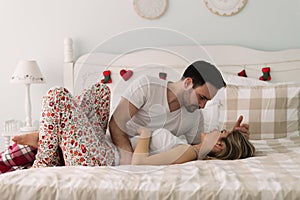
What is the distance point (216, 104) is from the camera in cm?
236

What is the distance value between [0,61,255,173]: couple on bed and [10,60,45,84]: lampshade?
1.13m

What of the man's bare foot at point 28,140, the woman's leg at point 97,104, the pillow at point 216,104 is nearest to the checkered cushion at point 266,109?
the pillow at point 216,104

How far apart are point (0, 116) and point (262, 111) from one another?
208 centimetres

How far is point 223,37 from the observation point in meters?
3.02

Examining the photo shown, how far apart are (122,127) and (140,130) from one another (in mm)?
97

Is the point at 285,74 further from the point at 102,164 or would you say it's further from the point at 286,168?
the point at 102,164

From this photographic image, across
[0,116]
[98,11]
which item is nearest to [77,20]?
[98,11]

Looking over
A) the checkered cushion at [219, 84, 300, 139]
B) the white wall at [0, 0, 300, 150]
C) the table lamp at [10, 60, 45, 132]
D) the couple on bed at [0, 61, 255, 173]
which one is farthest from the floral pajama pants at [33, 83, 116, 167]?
the white wall at [0, 0, 300, 150]

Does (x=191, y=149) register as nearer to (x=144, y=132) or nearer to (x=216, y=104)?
(x=144, y=132)

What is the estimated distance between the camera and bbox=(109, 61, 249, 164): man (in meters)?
1.55

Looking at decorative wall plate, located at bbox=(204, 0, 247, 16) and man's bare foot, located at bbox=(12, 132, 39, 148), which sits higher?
decorative wall plate, located at bbox=(204, 0, 247, 16)

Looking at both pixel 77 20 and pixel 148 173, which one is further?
pixel 77 20

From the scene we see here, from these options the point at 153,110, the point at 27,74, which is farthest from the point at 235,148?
the point at 27,74

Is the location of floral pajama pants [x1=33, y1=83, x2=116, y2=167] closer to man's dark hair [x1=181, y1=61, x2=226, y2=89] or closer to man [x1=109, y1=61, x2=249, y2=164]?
man [x1=109, y1=61, x2=249, y2=164]
